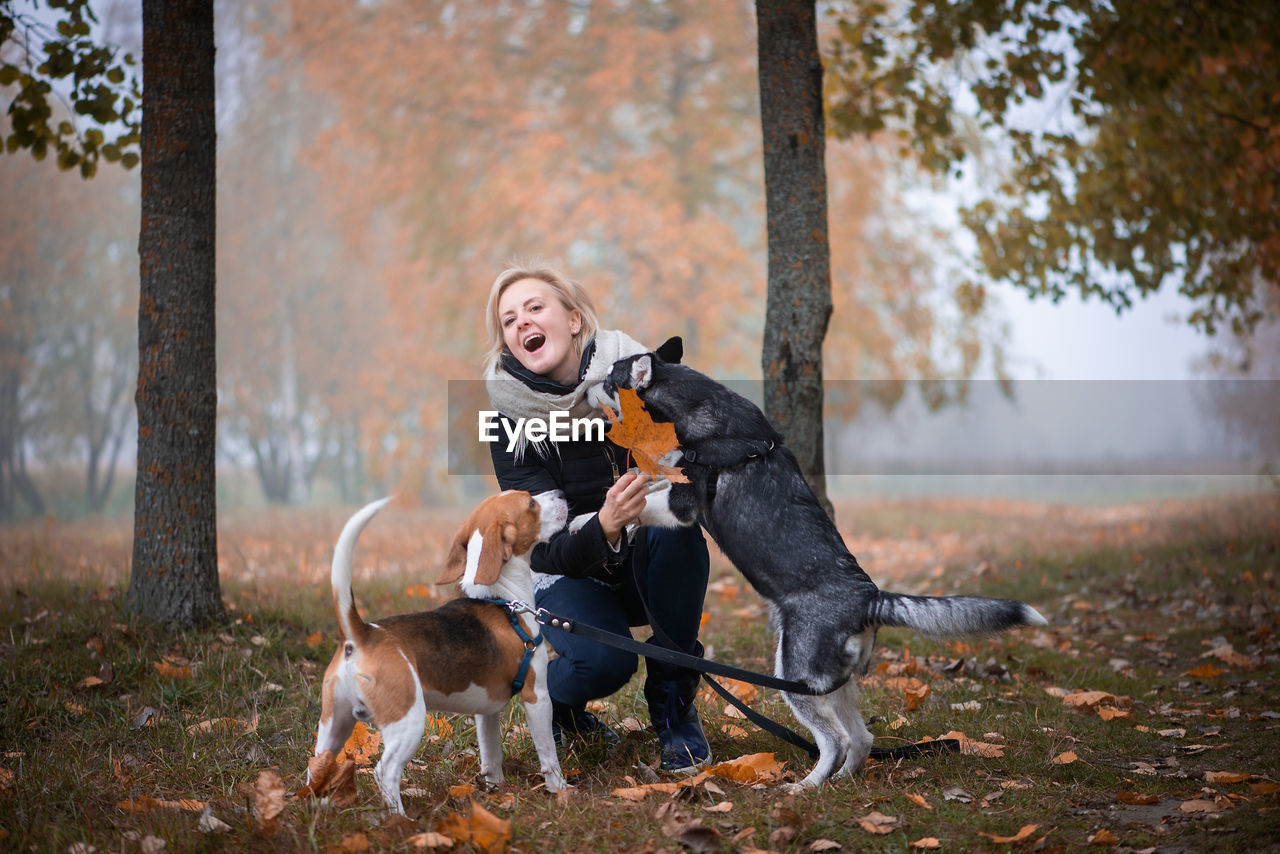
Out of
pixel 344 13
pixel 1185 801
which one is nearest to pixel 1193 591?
pixel 1185 801

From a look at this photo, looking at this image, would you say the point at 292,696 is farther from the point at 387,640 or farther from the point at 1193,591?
the point at 1193,591

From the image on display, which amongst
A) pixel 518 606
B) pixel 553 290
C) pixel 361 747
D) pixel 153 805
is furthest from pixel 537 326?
pixel 153 805

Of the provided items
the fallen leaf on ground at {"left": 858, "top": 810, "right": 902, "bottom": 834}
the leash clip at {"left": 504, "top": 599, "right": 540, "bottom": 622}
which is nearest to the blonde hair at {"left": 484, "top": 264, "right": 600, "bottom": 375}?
the leash clip at {"left": 504, "top": 599, "right": 540, "bottom": 622}

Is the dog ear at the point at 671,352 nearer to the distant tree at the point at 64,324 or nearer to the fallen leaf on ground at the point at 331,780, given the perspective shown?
the fallen leaf on ground at the point at 331,780

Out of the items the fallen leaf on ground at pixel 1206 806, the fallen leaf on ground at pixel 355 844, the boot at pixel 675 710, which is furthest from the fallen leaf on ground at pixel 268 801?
the fallen leaf on ground at pixel 1206 806

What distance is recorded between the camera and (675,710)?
3566 mm

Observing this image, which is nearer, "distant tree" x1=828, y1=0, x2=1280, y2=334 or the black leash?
the black leash

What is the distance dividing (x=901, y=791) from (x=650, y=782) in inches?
35.6

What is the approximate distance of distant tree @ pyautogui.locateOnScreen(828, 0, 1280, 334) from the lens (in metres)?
7.30

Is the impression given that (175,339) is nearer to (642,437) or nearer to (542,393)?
(542,393)

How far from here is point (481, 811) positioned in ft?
8.20

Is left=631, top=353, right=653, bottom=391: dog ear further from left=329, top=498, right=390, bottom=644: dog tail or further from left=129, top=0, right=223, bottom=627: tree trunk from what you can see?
left=129, top=0, right=223, bottom=627: tree trunk

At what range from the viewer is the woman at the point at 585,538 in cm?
345

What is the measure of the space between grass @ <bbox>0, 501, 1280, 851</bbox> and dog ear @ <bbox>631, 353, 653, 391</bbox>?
153cm
